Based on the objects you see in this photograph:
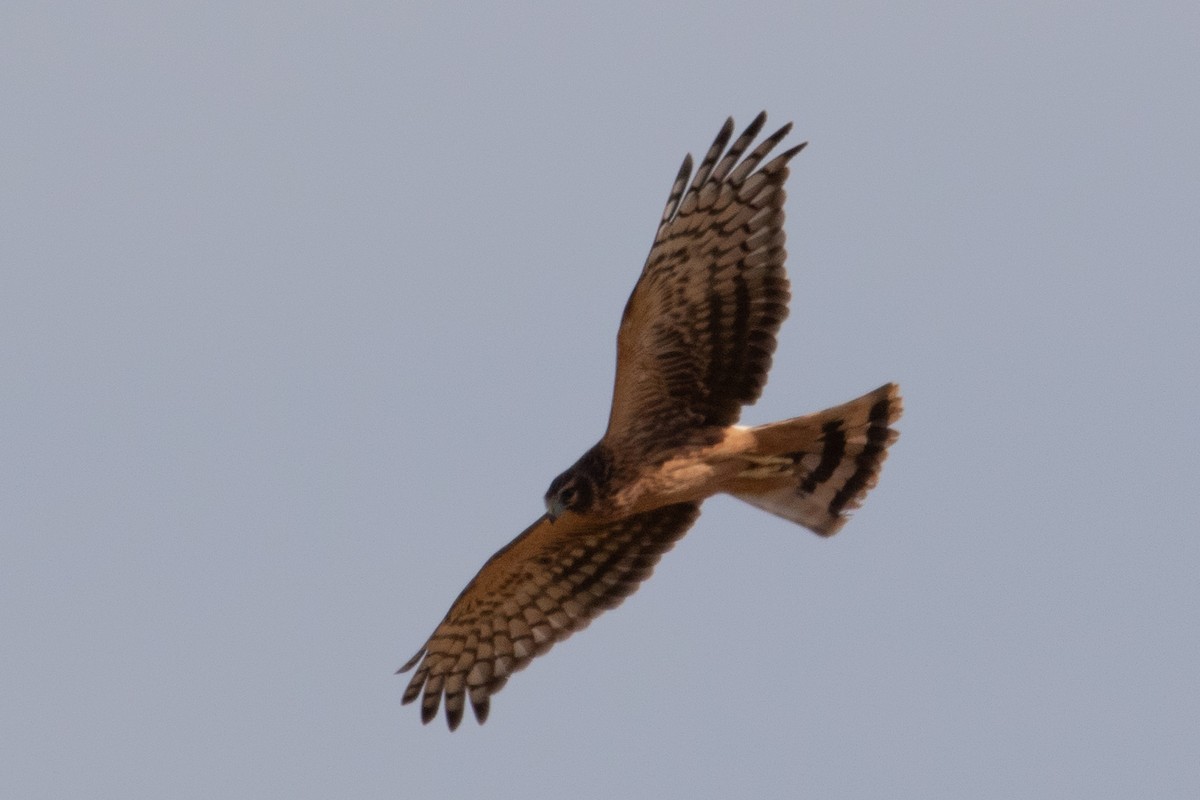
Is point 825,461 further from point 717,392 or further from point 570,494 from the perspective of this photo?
point 570,494

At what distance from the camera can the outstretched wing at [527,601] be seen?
12.0 m

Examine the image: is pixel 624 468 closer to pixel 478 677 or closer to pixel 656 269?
pixel 656 269

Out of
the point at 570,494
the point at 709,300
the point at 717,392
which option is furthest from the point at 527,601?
the point at 709,300

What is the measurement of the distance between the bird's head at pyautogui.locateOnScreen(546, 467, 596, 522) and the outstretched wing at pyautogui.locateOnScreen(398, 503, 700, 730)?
884mm

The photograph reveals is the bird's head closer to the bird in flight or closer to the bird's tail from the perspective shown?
the bird in flight

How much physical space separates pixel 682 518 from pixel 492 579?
4.10 ft

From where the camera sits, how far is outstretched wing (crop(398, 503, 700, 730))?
39.5 ft

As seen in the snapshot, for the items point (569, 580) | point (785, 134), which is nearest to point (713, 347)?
point (785, 134)

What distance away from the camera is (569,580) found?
12.3 metres

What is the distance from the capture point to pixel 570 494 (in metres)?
11.0

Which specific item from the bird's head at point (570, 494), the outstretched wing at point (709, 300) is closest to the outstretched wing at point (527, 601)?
the bird's head at point (570, 494)

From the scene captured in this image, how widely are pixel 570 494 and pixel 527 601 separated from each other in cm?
152

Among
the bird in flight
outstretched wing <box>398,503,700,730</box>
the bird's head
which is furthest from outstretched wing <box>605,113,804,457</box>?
outstretched wing <box>398,503,700,730</box>

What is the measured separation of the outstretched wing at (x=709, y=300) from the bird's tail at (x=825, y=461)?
0.43 metres
